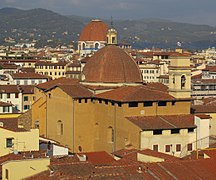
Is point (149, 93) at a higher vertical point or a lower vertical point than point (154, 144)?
higher

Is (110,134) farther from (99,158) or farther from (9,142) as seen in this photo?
(99,158)

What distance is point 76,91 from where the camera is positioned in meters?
51.2

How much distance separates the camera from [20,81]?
287 feet

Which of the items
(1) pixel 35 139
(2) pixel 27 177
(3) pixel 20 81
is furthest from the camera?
(3) pixel 20 81

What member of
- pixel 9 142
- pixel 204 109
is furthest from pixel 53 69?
pixel 9 142

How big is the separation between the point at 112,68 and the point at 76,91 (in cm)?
373

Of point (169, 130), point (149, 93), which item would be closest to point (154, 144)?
point (169, 130)

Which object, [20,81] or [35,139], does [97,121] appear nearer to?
[35,139]

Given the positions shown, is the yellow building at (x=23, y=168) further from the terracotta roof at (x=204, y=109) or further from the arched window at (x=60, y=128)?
the terracotta roof at (x=204, y=109)

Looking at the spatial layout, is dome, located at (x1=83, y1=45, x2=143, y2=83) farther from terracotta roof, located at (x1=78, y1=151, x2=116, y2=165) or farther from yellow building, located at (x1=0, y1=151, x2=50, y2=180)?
yellow building, located at (x1=0, y1=151, x2=50, y2=180)

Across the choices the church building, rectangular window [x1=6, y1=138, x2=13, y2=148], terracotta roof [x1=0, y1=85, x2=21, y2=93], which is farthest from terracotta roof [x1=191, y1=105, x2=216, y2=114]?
the church building

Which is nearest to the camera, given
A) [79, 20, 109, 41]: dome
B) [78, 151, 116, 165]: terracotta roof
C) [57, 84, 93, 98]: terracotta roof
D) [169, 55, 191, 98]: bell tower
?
[78, 151, 116, 165]: terracotta roof

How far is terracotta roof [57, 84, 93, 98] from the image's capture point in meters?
50.6

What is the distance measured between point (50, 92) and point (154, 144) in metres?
13.1
